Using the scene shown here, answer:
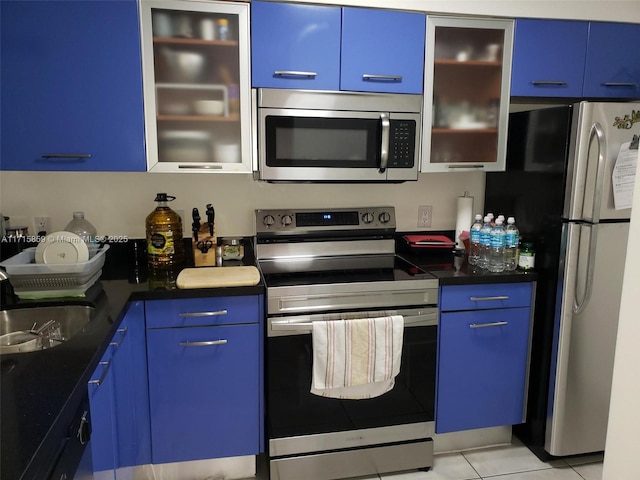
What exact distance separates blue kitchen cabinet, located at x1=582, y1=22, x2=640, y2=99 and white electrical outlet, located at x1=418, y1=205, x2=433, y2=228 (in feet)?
3.00

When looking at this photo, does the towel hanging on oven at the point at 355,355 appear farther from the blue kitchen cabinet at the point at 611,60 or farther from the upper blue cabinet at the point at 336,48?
the blue kitchen cabinet at the point at 611,60

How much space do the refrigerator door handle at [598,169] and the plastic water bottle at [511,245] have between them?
0.33m

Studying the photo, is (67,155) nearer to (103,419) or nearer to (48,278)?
(48,278)

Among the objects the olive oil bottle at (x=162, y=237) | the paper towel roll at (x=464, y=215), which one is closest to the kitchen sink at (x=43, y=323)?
the olive oil bottle at (x=162, y=237)

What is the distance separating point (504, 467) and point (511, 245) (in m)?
1.03

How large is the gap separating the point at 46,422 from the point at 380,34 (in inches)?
73.7

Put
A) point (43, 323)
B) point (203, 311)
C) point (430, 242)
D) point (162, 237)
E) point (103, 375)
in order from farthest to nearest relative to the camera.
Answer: point (430, 242), point (162, 237), point (203, 311), point (43, 323), point (103, 375)

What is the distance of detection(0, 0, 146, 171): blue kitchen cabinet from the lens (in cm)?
179

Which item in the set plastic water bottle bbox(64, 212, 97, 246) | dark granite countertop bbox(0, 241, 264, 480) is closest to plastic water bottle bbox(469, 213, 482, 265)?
dark granite countertop bbox(0, 241, 264, 480)

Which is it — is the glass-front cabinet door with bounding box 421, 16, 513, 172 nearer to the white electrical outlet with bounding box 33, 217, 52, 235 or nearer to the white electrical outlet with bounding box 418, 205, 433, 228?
the white electrical outlet with bounding box 418, 205, 433, 228

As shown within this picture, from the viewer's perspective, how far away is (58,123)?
1857 millimetres

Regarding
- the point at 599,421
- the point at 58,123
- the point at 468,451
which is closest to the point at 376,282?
the point at 468,451

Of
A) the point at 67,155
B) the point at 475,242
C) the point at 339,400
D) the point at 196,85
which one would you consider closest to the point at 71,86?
the point at 67,155

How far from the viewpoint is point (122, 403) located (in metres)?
1.59
